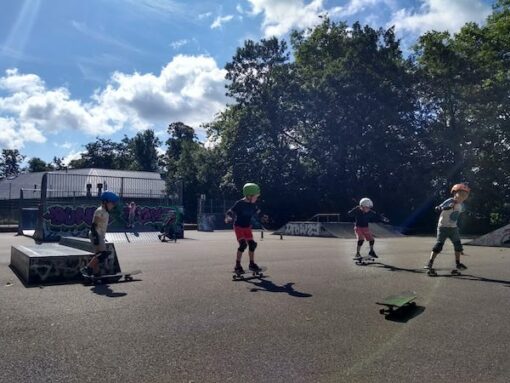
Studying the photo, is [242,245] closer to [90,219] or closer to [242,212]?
[242,212]

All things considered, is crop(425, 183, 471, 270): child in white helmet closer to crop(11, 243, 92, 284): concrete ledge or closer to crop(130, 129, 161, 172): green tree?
crop(11, 243, 92, 284): concrete ledge

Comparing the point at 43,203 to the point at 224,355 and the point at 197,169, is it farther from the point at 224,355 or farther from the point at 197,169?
the point at 197,169

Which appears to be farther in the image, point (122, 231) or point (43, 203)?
point (122, 231)

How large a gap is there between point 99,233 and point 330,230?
18.6m

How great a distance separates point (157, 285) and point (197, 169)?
4588 cm

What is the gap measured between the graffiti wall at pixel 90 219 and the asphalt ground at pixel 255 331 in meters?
12.9

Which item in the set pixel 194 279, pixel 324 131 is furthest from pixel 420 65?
pixel 194 279

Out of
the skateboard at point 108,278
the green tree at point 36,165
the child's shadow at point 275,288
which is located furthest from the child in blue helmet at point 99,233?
the green tree at point 36,165

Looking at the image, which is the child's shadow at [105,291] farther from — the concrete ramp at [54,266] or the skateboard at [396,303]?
the skateboard at [396,303]

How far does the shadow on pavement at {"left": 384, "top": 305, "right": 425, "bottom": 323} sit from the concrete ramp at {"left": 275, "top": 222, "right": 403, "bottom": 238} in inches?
744

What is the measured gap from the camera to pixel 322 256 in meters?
13.8

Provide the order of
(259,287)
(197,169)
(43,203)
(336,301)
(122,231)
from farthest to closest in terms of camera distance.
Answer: (197,169) < (122,231) < (43,203) < (259,287) < (336,301)

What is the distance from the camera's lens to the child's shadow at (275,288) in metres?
7.45

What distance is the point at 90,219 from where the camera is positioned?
23.6 meters
